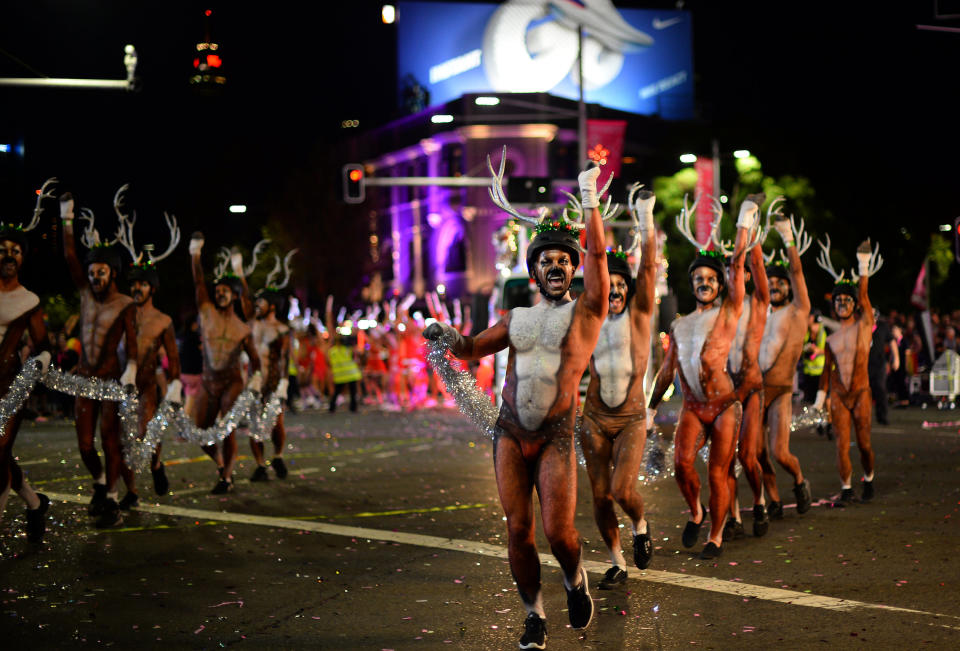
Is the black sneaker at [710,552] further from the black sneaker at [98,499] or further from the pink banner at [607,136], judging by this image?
Answer: the pink banner at [607,136]

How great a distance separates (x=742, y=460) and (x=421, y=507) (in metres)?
3.15

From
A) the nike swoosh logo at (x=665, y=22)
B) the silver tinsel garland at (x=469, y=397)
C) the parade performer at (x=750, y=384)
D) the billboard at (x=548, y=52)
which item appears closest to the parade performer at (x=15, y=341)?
the silver tinsel garland at (x=469, y=397)

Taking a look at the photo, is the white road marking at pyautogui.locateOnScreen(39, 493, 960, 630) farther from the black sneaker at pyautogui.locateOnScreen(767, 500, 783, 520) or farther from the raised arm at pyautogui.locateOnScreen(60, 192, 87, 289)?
the black sneaker at pyautogui.locateOnScreen(767, 500, 783, 520)

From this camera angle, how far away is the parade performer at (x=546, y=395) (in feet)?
19.9

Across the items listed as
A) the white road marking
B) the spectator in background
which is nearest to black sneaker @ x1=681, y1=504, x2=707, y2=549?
the white road marking

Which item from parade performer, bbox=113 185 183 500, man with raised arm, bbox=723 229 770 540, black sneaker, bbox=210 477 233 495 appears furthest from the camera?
black sneaker, bbox=210 477 233 495

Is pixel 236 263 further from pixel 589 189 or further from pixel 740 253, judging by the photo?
pixel 589 189

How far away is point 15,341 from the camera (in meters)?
9.37

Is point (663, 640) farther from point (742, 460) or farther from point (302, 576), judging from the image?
point (742, 460)

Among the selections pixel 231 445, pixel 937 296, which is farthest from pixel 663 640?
pixel 937 296

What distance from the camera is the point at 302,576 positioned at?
8.05 meters

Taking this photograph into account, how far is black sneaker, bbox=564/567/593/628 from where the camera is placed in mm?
6090

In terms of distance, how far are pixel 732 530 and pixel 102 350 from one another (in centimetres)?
556

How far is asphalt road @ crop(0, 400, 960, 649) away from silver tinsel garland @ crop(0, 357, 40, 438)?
1005 millimetres
